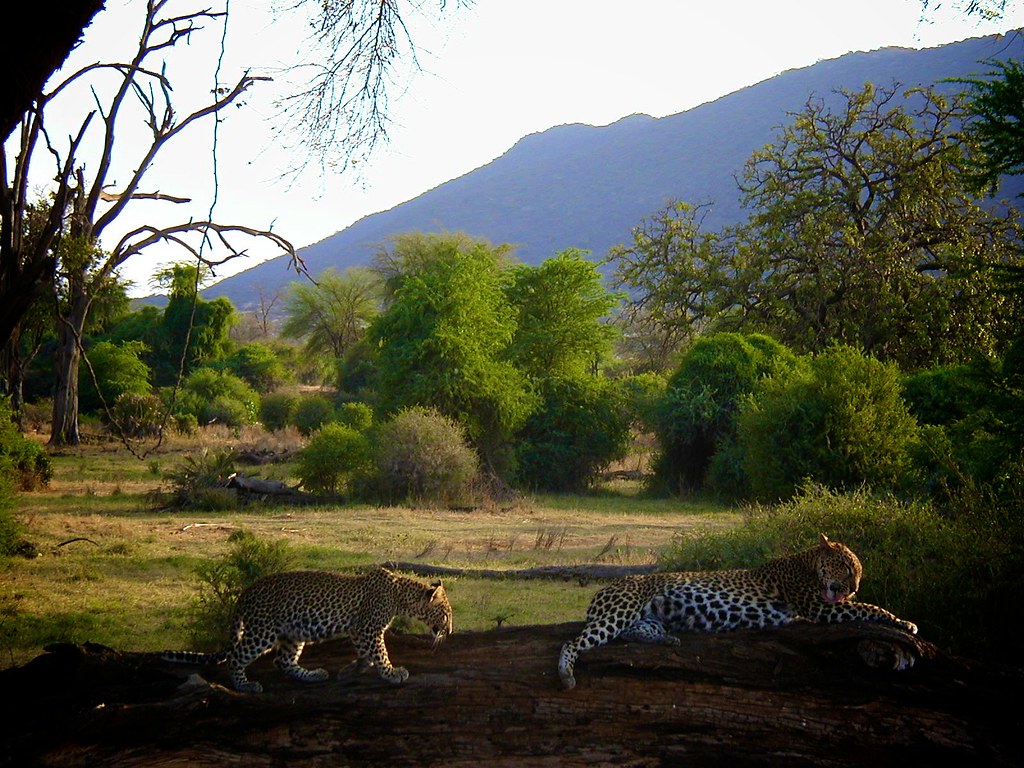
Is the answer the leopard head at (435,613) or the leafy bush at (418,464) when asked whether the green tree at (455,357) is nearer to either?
the leafy bush at (418,464)

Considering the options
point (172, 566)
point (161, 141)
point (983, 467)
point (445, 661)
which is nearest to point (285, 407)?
point (161, 141)

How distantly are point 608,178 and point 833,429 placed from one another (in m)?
132

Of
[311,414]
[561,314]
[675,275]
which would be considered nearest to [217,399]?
[311,414]

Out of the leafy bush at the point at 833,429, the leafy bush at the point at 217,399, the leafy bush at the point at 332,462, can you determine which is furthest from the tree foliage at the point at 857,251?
the leafy bush at the point at 332,462

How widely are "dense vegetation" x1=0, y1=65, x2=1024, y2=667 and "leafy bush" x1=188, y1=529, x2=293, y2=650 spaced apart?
1.22 meters

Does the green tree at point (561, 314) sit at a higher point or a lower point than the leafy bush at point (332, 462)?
higher

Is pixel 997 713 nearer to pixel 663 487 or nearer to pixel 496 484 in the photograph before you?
pixel 496 484

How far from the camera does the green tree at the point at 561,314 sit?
31047mm

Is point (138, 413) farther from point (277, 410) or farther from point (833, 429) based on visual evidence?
point (833, 429)

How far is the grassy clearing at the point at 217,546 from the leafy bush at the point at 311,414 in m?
12.2

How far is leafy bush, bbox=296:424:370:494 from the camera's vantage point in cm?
2325

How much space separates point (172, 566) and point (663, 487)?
17484 mm

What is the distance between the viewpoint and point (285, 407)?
42.2m

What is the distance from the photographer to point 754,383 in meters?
28.0
